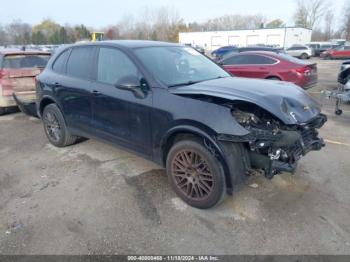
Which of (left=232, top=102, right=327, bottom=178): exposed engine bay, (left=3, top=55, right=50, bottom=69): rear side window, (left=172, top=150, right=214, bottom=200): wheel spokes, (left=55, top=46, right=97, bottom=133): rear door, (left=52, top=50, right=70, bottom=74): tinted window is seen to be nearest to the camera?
(left=232, top=102, right=327, bottom=178): exposed engine bay

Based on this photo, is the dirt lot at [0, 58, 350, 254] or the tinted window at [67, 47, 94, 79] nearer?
the dirt lot at [0, 58, 350, 254]

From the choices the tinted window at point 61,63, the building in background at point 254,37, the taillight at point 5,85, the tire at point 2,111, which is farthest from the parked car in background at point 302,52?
the tinted window at point 61,63

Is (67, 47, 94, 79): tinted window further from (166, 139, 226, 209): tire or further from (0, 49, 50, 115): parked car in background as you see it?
(0, 49, 50, 115): parked car in background

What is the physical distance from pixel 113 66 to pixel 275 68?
6402 millimetres

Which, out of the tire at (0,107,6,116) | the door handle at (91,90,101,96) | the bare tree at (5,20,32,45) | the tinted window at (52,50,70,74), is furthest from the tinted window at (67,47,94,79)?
the bare tree at (5,20,32,45)

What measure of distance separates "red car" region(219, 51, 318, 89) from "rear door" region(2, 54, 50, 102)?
5484 millimetres

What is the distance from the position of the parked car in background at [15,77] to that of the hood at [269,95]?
4.92 m

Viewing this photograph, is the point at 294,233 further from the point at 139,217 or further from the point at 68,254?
the point at 68,254

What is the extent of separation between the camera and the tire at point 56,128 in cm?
505

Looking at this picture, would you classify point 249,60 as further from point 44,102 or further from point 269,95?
point 269,95

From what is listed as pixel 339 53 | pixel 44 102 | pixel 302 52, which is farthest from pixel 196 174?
pixel 302 52

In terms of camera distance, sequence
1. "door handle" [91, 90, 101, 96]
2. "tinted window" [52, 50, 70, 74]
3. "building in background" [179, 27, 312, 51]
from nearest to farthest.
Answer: "door handle" [91, 90, 101, 96] → "tinted window" [52, 50, 70, 74] → "building in background" [179, 27, 312, 51]

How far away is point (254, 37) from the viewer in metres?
55.4

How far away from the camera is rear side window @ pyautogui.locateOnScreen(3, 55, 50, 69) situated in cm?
704
